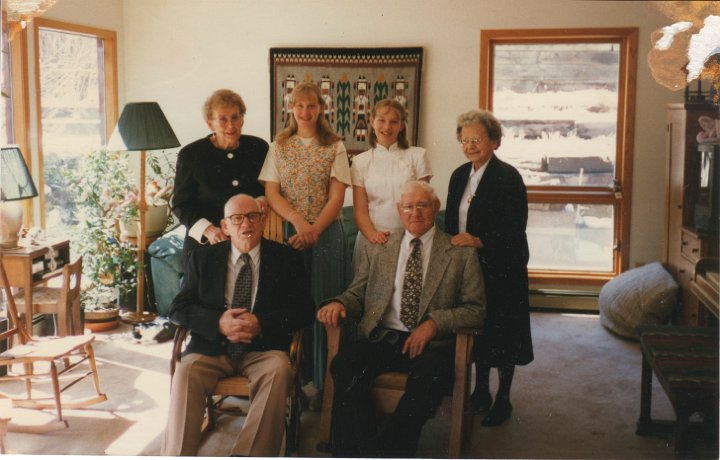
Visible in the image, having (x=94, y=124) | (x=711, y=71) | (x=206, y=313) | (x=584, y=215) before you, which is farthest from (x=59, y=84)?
(x=711, y=71)

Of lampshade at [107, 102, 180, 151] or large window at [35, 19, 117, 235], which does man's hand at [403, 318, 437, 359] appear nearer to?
lampshade at [107, 102, 180, 151]

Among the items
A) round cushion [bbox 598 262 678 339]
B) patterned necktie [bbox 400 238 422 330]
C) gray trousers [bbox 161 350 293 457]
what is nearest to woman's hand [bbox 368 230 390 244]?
patterned necktie [bbox 400 238 422 330]

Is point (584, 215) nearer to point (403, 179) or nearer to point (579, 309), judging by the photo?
point (579, 309)

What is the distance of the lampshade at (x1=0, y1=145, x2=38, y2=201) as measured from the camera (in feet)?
10.3

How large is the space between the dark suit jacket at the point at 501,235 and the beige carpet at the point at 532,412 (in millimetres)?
321

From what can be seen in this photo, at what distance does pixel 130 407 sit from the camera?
3.36m

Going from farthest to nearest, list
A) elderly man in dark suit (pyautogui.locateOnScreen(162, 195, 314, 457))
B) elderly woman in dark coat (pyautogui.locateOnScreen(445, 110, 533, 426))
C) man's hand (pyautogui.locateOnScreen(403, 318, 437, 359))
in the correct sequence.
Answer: elderly woman in dark coat (pyautogui.locateOnScreen(445, 110, 533, 426))
man's hand (pyautogui.locateOnScreen(403, 318, 437, 359))
elderly man in dark suit (pyautogui.locateOnScreen(162, 195, 314, 457))

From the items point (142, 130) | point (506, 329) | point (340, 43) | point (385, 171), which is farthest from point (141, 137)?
point (506, 329)

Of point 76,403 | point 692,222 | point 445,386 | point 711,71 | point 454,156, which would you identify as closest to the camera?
point 711,71

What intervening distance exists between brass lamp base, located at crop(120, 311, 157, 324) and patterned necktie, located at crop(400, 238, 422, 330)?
190 cm

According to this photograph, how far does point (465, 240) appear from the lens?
315cm

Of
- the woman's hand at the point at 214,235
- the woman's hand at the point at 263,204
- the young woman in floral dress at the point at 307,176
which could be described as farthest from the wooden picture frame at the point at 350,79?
the woman's hand at the point at 214,235

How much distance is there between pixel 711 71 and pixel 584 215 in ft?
3.37

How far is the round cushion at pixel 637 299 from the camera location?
3.30 meters
